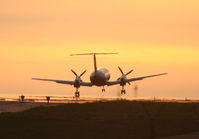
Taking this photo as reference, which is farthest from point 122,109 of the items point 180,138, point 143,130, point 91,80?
point 91,80

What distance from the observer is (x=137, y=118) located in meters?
63.8

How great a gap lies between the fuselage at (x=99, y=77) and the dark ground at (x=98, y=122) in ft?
139

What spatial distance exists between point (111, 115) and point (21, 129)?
1666cm

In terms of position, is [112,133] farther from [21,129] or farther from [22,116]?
[22,116]

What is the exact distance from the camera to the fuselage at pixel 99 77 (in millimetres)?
121188

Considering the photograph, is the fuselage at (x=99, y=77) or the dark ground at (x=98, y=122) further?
the fuselage at (x=99, y=77)

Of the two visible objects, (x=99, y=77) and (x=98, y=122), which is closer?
(x=98, y=122)

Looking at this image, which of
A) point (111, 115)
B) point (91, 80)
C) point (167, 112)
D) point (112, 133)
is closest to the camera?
point (112, 133)

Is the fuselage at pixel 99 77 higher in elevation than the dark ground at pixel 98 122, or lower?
higher

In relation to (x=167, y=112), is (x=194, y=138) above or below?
below

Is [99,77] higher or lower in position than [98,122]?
higher

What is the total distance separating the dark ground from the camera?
50.2 m

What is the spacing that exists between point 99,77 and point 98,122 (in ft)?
206

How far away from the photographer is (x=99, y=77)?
398 feet
